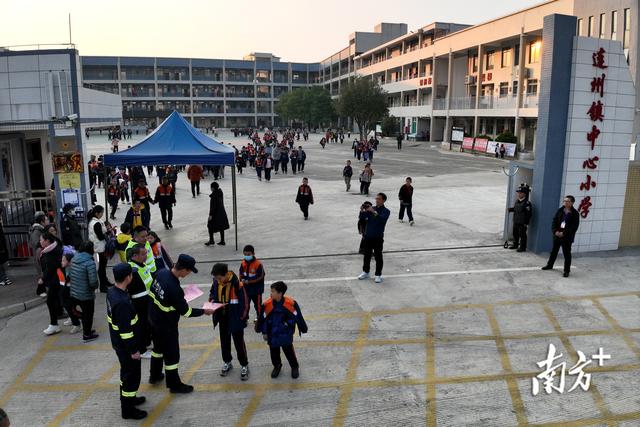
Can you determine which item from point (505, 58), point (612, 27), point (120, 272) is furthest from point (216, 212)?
point (505, 58)

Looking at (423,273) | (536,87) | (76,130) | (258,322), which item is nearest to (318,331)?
(258,322)

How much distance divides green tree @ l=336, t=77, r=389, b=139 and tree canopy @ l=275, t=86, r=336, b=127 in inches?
876

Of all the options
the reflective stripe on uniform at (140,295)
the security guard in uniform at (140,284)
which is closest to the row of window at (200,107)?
the security guard in uniform at (140,284)

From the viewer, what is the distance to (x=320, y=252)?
12.3 metres

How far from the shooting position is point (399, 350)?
720 cm

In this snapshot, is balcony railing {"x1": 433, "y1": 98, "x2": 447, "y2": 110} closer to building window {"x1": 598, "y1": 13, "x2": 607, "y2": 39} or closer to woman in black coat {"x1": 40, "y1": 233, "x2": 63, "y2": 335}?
building window {"x1": 598, "y1": 13, "x2": 607, "y2": 39}

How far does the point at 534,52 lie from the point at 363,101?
1811 cm

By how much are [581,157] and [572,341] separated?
5817 mm

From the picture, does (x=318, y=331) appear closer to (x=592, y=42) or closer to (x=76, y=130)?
(x=76, y=130)

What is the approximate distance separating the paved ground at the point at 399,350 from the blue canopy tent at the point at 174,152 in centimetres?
226

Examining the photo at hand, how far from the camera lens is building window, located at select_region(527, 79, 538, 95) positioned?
42.6 metres

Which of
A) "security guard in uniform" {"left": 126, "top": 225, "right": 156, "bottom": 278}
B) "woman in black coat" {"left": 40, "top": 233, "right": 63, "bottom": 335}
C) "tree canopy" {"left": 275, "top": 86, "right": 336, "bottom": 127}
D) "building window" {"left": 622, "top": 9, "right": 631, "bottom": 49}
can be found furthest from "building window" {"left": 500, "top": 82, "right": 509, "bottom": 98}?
"woman in black coat" {"left": 40, "top": 233, "right": 63, "bottom": 335}

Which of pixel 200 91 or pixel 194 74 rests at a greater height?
pixel 194 74

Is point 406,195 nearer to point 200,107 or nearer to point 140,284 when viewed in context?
point 140,284
